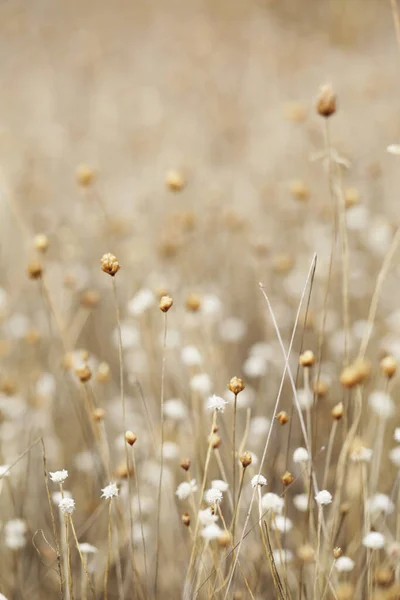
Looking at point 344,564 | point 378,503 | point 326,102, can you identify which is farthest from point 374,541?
point 326,102

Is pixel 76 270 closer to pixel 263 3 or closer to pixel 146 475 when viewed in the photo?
pixel 146 475

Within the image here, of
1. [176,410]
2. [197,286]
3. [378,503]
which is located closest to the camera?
[378,503]

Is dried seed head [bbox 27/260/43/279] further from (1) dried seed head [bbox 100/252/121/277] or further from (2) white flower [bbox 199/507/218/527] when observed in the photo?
(2) white flower [bbox 199/507/218/527]

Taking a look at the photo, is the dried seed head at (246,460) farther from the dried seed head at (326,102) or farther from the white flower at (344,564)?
the dried seed head at (326,102)

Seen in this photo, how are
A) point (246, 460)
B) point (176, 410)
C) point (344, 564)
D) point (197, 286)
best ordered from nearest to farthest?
point (246, 460), point (344, 564), point (176, 410), point (197, 286)

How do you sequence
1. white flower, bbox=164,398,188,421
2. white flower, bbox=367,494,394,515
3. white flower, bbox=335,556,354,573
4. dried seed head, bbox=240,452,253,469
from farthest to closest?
white flower, bbox=164,398,188,421
white flower, bbox=367,494,394,515
white flower, bbox=335,556,354,573
dried seed head, bbox=240,452,253,469

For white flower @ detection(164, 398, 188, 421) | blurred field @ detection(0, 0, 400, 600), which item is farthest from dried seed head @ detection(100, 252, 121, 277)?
white flower @ detection(164, 398, 188, 421)

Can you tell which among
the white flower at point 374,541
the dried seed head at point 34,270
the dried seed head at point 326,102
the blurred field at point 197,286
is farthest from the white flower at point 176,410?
the dried seed head at point 326,102

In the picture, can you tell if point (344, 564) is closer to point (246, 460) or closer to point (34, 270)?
point (246, 460)
